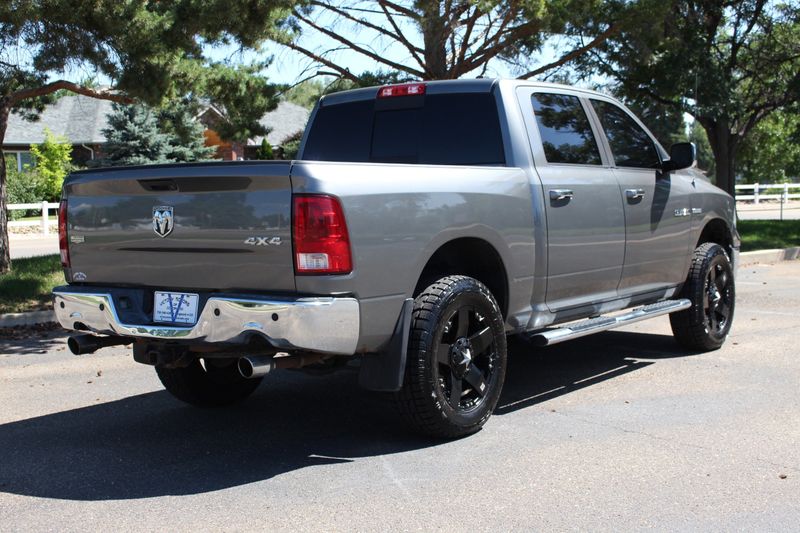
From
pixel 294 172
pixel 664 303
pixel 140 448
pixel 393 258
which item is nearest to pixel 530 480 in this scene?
pixel 393 258

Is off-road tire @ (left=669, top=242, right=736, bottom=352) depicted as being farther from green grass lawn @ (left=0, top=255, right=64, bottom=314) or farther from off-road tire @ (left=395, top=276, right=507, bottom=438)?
green grass lawn @ (left=0, top=255, right=64, bottom=314)

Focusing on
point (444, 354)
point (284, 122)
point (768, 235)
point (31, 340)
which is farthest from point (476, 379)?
point (284, 122)

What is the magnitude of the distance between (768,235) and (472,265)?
603 inches

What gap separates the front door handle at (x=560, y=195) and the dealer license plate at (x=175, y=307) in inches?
95.6

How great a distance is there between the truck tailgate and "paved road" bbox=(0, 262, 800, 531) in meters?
1.01

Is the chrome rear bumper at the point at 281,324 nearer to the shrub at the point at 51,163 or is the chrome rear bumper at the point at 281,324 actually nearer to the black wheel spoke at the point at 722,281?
the black wheel spoke at the point at 722,281

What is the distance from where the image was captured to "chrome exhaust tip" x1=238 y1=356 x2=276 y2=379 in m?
4.39

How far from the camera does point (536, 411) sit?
231 inches

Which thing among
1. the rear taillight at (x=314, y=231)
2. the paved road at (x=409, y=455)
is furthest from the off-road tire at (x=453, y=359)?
the rear taillight at (x=314, y=231)

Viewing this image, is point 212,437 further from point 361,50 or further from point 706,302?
point 361,50

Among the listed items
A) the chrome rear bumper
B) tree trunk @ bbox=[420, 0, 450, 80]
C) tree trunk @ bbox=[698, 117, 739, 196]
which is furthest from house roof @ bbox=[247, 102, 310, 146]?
the chrome rear bumper

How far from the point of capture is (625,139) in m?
6.91

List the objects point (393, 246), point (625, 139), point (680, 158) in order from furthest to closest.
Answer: point (680, 158) → point (625, 139) → point (393, 246)

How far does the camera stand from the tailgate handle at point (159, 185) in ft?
15.6
